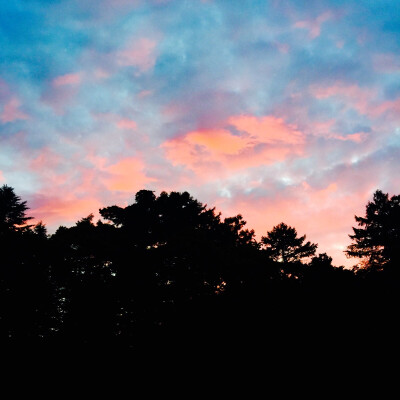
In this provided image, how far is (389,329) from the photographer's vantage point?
23.6ft

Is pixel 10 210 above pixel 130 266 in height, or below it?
above

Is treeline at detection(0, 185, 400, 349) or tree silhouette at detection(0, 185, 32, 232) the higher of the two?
tree silhouette at detection(0, 185, 32, 232)

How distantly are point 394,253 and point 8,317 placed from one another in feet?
124

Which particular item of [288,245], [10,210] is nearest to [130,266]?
[10,210]

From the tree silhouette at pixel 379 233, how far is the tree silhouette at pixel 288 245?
18.0 ft

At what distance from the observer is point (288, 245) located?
34.5 meters

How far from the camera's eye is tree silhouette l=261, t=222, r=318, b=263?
3406cm

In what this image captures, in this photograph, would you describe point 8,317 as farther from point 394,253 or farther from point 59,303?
point 394,253

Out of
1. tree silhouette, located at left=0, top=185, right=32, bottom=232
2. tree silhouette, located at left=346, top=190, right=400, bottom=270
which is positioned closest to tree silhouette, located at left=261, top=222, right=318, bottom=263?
tree silhouette, located at left=346, top=190, right=400, bottom=270

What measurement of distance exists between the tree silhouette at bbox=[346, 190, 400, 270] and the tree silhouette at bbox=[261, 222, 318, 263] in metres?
5.48

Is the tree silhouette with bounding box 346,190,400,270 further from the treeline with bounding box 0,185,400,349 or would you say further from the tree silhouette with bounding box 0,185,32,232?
the tree silhouette with bounding box 0,185,32,232

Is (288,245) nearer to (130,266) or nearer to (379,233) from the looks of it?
(379,233)

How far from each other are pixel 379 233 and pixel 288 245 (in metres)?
10.7

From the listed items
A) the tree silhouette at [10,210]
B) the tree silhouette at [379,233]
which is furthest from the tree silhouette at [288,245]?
the tree silhouette at [10,210]
